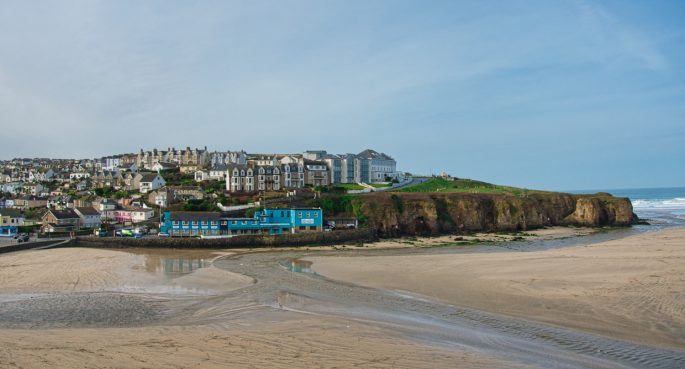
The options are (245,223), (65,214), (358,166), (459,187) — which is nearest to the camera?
(245,223)

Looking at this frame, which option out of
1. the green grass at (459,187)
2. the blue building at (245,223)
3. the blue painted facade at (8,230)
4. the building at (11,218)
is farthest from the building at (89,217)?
the green grass at (459,187)

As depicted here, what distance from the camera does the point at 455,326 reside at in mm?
14820

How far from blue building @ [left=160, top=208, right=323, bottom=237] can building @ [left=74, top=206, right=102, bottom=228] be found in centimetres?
1501

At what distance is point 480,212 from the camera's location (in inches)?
2004

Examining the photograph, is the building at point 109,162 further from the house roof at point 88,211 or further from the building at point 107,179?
the house roof at point 88,211

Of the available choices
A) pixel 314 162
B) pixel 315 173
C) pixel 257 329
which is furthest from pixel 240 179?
pixel 257 329

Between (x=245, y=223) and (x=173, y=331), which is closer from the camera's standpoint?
(x=173, y=331)

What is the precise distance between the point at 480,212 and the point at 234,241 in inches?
1004

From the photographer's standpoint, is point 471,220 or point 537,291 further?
point 471,220

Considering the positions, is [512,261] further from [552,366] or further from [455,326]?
[552,366]

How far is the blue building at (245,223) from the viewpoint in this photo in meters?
41.8

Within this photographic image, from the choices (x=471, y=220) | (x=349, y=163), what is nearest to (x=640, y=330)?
(x=471, y=220)

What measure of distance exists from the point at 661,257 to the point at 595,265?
4.27 metres

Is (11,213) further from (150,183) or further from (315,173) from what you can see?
(315,173)
